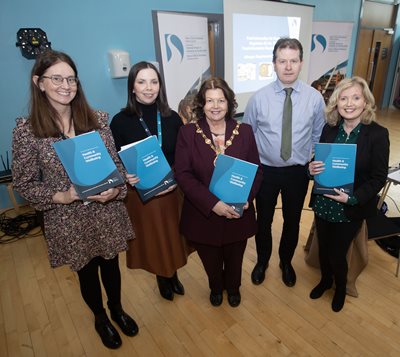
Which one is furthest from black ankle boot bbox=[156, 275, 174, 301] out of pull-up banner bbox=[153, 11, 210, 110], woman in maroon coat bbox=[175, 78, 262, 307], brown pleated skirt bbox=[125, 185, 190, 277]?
pull-up banner bbox=[153, 11, 210, 110]

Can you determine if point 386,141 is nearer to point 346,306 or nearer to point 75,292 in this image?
point 346,306

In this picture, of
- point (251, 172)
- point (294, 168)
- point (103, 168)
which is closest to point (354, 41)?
point (294, 168)

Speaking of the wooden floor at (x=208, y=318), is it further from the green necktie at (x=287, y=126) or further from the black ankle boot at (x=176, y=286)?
the green necktie at (x=287, y=126)

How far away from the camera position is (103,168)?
134cm

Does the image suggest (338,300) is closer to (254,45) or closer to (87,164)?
(87,164)

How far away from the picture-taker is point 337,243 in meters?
1.80

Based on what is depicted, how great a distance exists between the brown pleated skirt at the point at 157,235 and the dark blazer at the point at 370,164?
1.10 m

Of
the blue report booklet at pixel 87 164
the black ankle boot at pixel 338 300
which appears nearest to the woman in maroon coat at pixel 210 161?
the blue report booklet at pixel 87 164

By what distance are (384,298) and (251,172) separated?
1650 millimetres

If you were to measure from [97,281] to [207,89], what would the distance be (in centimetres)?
131

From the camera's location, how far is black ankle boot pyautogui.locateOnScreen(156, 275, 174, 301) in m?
2.21

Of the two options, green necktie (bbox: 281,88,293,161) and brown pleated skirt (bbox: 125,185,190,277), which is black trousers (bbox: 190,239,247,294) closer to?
brown pleated skirt (bbox: 125,185,190,277)

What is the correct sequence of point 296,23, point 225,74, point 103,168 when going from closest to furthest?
point 103,168, point 225,74, point 296,23

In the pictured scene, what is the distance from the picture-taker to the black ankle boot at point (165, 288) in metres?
2.21
